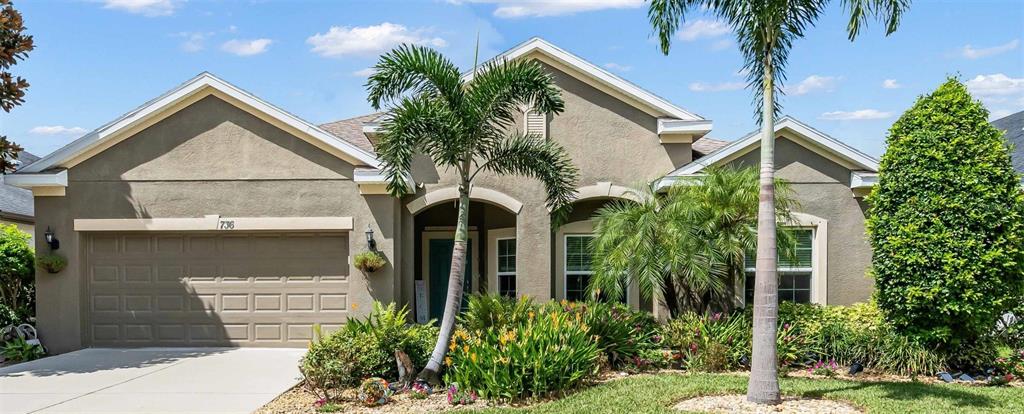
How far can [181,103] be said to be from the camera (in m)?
13.6

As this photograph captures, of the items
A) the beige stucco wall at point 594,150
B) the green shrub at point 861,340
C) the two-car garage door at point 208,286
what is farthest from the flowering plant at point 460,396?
the green shrub at point 861,340

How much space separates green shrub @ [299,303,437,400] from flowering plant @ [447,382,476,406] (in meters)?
1.20

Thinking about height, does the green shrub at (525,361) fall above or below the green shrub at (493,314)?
below

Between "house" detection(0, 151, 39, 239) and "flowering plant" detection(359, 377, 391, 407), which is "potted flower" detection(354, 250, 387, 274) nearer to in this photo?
"flowering plant" detection(359, 377, 391, 407)

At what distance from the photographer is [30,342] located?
13148 mm

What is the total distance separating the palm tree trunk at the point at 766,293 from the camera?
334 inches

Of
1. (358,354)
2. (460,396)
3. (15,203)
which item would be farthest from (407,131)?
(15,203)

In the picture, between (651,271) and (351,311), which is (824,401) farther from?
(351,311)

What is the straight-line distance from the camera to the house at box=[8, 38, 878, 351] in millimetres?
13516

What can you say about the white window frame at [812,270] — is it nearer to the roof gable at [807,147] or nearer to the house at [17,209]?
the roof gable at [807,147]

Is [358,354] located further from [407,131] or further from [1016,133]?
[1016,133]

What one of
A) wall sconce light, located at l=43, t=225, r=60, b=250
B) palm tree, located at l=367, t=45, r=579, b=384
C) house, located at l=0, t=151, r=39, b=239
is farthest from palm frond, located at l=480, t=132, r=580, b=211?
house, located at l=0, t=151, r=39, b=239

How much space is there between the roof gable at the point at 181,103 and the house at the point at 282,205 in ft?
0.09

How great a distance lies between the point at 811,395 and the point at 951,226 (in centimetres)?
349
